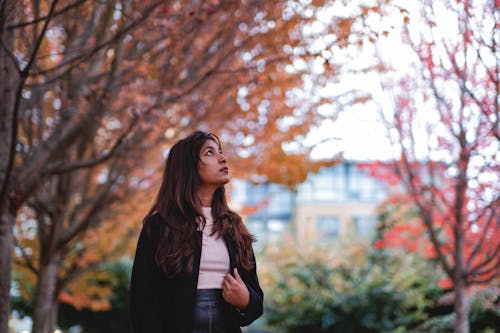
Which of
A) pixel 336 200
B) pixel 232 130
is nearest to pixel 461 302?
pixel 232 130

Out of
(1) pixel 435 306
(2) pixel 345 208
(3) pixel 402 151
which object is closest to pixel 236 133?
(3) pixel 402 151

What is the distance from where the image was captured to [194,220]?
3162mm

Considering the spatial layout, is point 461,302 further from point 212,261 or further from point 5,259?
point 212,261

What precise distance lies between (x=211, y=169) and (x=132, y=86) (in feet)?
19.2

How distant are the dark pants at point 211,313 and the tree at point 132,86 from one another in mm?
2309

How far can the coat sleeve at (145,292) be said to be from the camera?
2941 millimetres

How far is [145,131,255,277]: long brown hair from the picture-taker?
3010 mm

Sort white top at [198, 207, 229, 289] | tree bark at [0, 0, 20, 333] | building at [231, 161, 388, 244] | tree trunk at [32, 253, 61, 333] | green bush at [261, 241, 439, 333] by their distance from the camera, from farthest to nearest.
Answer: building at [231, 161, 388, 244]
green bush at [261, 241, 439, 333]
tree trunk at [32, 253, 61, 333]
tree bark at [0, 0, 20, 333]
white top at [198, 207, 229, 289]

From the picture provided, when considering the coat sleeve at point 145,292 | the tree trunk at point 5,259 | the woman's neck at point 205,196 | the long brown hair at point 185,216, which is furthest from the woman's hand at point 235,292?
the tree trunk at point 5,259

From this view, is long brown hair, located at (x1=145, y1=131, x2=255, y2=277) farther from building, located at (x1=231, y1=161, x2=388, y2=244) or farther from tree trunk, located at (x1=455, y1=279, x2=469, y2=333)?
building, located at (x1=231, y1=161, x2=388, y2=244)

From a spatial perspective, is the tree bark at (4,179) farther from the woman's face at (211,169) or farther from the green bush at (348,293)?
the green bush at (348,293)

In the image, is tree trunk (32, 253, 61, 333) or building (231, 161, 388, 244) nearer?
tree trunk (32, 253, 61, 333)

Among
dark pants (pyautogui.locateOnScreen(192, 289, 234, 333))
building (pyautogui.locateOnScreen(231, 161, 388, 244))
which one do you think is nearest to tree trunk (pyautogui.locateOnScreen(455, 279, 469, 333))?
dark pants (pyautogui.locateOnScreen(192, 289, 234, 333))

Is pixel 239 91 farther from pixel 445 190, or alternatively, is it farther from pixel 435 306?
pixel 435 306
